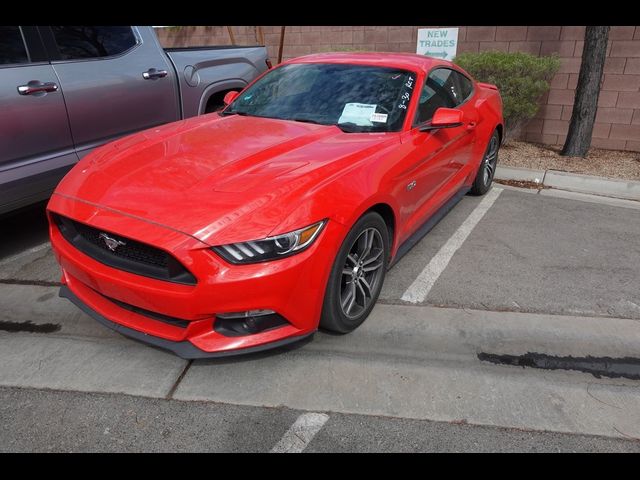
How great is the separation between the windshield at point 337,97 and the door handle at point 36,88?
4.41 ft

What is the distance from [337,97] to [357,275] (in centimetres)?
145

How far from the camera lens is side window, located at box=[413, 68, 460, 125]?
355 cm

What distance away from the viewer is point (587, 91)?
638cm

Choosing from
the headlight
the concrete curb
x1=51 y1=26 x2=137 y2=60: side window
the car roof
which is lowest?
the concrete curb

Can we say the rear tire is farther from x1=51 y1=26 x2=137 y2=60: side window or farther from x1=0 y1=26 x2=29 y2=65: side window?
x1=0 y1=26 x2=29 y2=65: side window

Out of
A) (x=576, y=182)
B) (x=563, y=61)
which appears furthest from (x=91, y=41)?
(x=563, y=61)

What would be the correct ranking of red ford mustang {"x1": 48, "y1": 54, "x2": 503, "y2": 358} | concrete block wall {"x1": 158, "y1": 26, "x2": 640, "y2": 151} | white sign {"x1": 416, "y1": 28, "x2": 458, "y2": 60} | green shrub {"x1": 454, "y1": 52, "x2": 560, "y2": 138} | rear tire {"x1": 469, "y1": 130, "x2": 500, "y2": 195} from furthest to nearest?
white sign {"x1": 416, "y1": 28, "x2": 458, "y2": 60} → concrete block wall {"x1": 158, "y1": 26, "x2": 640, "y2": 151} → green shrub {"x1": 454, "y1": 52, "x2": 560, "y2": 138} → rear tire {"x1": 469, "y1": 130, "x2": 500, "y2": 195} → red ford mustang {"x1": 48, "y1": 54, "x2": 503, "y2": 358}

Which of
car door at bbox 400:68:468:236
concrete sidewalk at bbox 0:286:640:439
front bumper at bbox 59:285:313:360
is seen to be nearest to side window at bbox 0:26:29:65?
concrete sidewalk at bbox 0:286:640:439

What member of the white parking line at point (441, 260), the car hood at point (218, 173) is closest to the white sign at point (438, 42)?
the white parking line at point (441, 260)

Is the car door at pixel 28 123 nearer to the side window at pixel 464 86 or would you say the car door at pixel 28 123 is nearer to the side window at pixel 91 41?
the side window at pixel 91 41

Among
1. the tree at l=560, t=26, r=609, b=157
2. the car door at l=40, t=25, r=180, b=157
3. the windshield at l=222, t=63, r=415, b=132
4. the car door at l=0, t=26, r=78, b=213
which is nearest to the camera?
the windshield at l=222, t=63, r=415, b=132

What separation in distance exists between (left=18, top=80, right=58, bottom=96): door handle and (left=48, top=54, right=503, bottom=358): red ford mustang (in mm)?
993

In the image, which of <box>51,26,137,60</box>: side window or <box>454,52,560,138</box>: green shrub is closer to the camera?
<box>51,26,137,60</box>: side window
